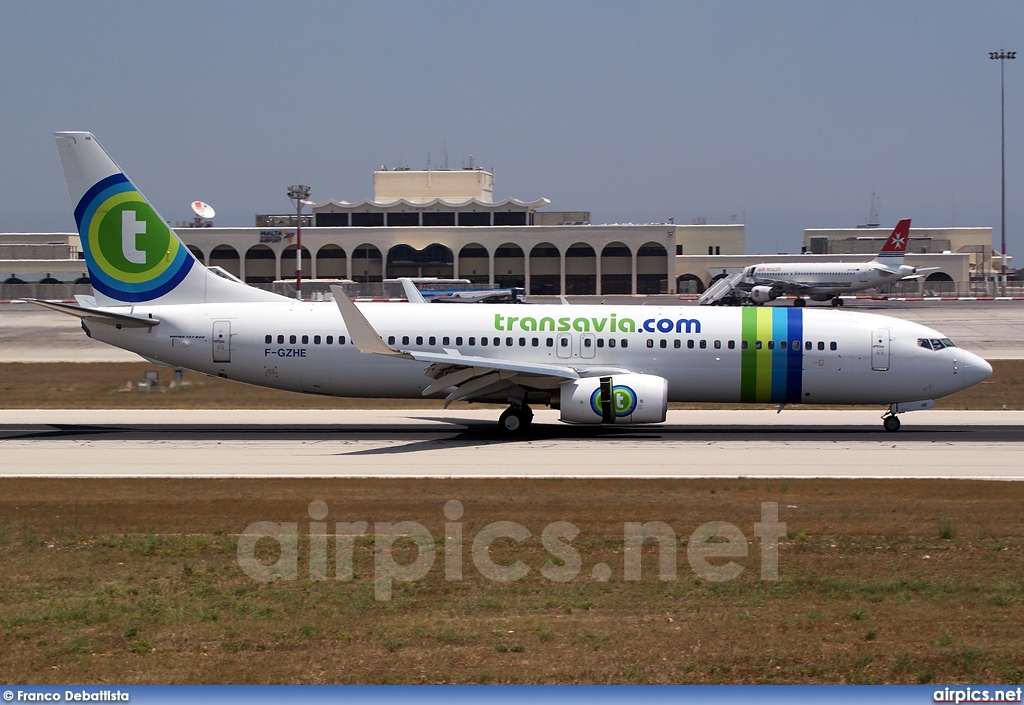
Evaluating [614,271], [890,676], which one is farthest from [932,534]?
[614,271]

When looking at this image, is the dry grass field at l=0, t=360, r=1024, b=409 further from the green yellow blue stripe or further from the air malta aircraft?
the green yellow blue stripe

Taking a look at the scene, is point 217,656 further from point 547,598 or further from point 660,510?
point 660,510

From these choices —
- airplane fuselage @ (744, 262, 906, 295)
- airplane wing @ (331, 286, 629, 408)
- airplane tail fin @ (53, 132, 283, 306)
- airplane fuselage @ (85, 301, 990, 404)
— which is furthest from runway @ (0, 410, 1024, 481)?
airplane fuselage @ (744, 262, 906, 295)

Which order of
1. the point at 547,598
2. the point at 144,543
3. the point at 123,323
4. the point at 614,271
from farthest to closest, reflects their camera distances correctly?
the point at 614,271 → the point at 123,323 → the point at 144,543 → the point at 547,598

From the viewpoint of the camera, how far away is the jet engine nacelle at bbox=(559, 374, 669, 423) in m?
29.0

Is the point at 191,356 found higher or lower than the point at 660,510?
higher

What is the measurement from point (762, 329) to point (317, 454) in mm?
13407

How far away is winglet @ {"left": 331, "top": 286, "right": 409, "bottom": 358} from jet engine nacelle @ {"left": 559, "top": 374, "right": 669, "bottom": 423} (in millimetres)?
4902

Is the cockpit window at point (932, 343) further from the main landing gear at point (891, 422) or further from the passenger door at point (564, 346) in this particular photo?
the passenger door at point (564, 346)

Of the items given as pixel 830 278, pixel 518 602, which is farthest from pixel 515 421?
pixel 830 278

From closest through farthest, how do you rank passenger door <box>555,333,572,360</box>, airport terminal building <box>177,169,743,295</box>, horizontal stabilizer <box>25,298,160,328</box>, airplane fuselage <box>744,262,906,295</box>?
1. horizontal stabilizer <box>25,298,160,328</box>
2. passenger door <box>555,333,572,360</box>
3. airplane fuselage <box>744,262,906,295</box>
4. airport terminal building <box>177,169,743,295</box>

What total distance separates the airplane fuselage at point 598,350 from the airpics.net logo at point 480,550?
12.8 metres

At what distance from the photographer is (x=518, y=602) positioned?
13.0 meters

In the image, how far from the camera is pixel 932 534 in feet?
55.6
